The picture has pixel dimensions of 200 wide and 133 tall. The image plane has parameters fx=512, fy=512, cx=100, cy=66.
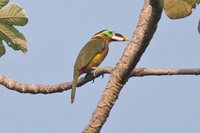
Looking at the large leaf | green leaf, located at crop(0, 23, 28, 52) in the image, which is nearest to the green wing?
green leaf, located at crop(0, 23, 28, 52)

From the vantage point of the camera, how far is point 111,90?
2553 millimetres

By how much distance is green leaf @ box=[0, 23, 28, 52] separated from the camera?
3463 millimetres

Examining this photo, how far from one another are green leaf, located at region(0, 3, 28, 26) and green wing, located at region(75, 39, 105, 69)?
2.61m

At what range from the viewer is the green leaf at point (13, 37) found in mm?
3463

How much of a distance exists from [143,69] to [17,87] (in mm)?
1160

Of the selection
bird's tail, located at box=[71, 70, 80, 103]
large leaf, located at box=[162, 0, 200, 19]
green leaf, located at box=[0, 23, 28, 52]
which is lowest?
bird's tail, located at box=[71, 70, 80, 103]

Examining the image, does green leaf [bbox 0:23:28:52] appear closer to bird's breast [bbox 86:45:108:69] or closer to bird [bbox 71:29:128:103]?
bird [bbox 71:29:128:103]

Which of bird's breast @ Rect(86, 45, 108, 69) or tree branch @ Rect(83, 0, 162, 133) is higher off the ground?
tree branch @ Rect(83, 0, 162, 133)

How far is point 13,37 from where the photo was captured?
3.48 metres

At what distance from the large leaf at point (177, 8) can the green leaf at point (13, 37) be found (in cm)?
225

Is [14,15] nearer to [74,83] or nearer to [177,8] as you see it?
[74,83]

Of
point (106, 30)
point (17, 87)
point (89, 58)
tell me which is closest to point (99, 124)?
point (17, 87)

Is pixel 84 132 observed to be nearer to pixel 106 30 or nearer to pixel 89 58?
pixel 89 58

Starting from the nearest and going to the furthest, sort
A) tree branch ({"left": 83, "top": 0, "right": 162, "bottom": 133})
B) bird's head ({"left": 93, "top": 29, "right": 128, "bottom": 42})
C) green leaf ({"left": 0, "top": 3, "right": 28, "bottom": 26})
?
tree branch ({"left": 83, "top": 0, "right": 162, "bottom": 133}) < green leaf ({"left": 0, "top": 3, "right": 28, "bottom": 26}) < bird's head ({"left": 93, "top": 29, "right": 128, "bottom": 42})
